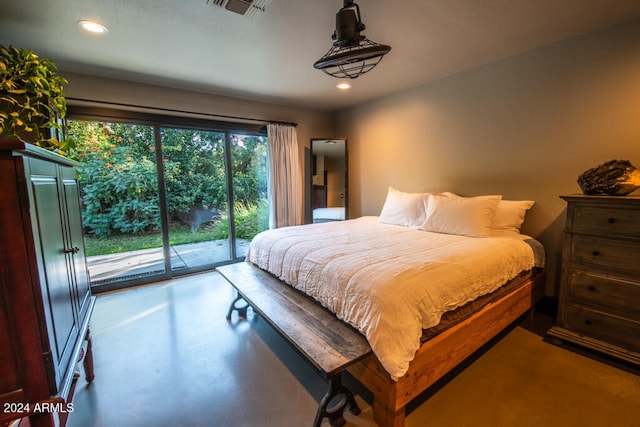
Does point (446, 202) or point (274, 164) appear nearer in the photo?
point (446, 202)

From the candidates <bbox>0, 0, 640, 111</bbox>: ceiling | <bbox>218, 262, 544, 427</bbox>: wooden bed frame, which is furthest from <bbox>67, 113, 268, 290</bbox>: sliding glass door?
<bbox>218, 262, 544, 427</bbox>: wooden bed frame

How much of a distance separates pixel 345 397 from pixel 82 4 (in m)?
2.95

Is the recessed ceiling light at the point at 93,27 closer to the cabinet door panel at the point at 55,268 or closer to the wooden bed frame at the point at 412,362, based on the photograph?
the cabinet door panel at the point at 55,268

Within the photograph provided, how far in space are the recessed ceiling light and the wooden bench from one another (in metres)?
2.23

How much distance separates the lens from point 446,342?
5.13ft

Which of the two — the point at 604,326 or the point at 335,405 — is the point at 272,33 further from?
the point at 604,326

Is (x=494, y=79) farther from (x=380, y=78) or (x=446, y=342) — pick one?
(x=446, y=342)

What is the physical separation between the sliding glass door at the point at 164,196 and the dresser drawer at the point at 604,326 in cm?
374

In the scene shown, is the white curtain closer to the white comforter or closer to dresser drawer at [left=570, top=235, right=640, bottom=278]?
the white comforter

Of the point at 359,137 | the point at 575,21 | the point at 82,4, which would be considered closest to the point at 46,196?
the point at 82,4

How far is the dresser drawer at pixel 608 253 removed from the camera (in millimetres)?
1792

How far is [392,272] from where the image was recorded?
157 cm

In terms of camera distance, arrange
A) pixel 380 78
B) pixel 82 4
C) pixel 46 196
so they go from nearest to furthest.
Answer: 1. pixel 46 196
2. pixel 82 4
3. pixel 380 78

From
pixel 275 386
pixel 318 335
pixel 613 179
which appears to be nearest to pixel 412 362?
pixel 318 335
